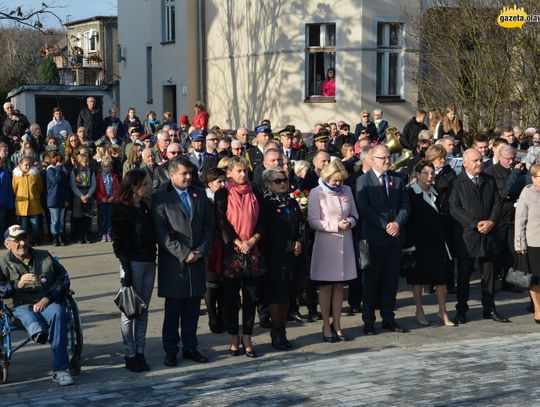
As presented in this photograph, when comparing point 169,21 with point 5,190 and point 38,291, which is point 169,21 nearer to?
point 5,190

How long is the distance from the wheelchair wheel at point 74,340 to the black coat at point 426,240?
416 cm

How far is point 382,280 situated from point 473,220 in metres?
1.35

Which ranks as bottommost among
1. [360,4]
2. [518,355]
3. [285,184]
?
[518,355]

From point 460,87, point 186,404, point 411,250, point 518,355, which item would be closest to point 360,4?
point 460,87

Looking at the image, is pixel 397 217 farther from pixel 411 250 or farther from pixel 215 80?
pixel 215 80

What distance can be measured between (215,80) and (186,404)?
71.5 feet

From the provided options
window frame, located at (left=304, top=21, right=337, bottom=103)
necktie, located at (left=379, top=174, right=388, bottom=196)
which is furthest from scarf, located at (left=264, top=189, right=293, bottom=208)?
window frame, located at (left=304, top=21, right=337, bottom=103)

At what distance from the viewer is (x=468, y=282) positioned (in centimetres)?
1116

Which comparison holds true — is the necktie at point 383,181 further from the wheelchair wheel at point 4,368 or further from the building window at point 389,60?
the building window at point 389,60

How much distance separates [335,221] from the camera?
10109 mm

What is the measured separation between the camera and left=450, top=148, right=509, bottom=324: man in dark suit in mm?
11016

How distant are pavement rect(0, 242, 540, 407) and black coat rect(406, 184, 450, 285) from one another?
596mm

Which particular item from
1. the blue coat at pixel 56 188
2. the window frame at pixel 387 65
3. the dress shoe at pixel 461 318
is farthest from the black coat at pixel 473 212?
the window frame at pixel 387 65

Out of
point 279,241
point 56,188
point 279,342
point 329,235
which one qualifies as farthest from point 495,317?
point 56,188
